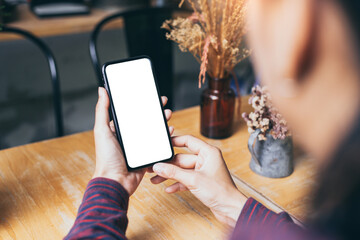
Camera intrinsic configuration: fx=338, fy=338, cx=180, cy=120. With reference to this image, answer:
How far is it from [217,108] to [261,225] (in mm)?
446

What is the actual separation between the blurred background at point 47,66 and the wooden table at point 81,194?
1.03 meters

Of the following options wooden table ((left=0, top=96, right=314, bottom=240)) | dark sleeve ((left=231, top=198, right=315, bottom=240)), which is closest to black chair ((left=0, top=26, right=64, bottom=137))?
wooden table ((left=0, top=96, right=314, bottom=240))

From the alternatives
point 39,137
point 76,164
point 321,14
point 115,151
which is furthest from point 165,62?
point 321,14

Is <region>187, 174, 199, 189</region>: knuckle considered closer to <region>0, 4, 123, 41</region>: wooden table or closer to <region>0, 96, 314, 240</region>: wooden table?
<region>0, 96, 314, 240</region>: wooden table

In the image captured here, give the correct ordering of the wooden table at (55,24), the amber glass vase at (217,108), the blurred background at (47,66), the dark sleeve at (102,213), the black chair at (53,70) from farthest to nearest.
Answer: the blurred background at (47,66)
the wooden table at (55,24)
the black chair at (53,70)
the amber glass vase at (217,108)
the dark sleeve at (102,213)

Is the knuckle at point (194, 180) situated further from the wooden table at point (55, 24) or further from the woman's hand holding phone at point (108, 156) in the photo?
the wooden table at point (55, 24)

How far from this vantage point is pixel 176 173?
68 centimetres

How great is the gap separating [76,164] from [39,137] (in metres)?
1.49

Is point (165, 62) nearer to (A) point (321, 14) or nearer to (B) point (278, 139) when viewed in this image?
(B) point (278, 139)

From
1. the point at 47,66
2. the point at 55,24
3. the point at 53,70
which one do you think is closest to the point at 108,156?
the point at 53,70

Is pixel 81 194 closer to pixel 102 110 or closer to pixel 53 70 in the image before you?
pixel 102 110

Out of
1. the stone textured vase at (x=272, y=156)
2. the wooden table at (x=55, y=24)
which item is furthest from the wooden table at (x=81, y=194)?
the wooden table at (x=55, y=24)

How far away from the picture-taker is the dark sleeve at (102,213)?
0.53 meters

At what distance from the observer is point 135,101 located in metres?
0.73
